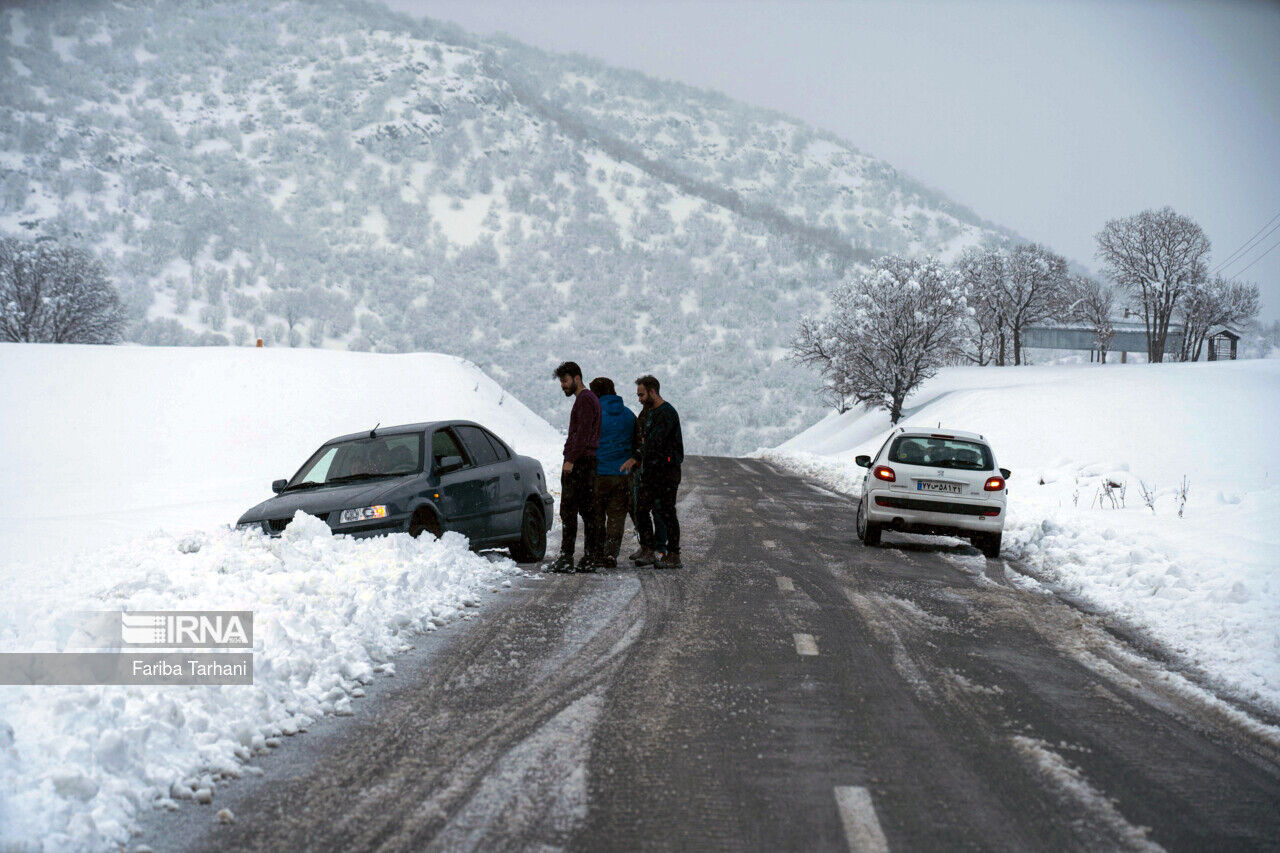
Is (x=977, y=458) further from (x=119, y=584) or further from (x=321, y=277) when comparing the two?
(x=321, y=277)

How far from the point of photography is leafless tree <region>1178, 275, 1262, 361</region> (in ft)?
208

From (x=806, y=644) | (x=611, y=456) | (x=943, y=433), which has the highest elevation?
(x=943, y=433)

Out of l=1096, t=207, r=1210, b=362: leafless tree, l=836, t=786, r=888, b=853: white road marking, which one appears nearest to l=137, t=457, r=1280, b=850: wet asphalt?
l=836, t=786, r=888, b=853: white road marking

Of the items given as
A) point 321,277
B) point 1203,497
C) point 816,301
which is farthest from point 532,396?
point 1203,497

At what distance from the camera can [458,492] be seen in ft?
32.6

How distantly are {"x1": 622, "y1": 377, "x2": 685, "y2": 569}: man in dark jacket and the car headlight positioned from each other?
2459mm

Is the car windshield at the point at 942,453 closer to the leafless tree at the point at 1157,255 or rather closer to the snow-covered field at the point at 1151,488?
the snow-covered field at the point at 1151,488

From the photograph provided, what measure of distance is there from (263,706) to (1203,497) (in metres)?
16.1

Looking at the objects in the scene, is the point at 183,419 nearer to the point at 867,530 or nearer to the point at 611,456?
the point at 867,530

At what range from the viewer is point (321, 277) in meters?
106

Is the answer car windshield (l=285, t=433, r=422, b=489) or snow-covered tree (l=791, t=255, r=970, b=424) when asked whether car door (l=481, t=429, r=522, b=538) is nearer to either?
car windshield (l=285, t=433, r=422, b=489)

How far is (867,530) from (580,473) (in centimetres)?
459

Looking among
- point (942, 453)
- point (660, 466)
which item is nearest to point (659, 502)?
point (660, 466)

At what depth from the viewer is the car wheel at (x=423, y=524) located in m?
9.37
